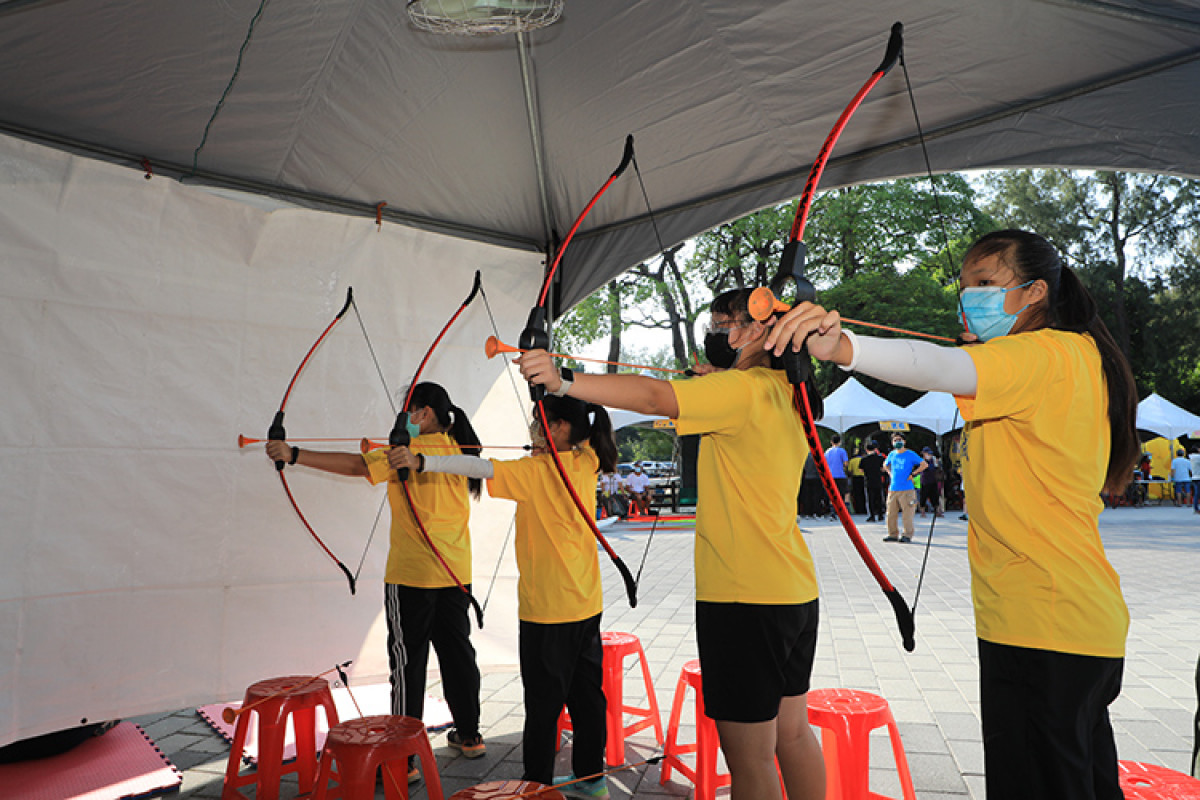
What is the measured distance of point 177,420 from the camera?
9.79 ft

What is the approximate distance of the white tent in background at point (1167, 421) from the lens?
13.7 m

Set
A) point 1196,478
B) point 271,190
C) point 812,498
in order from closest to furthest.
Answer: point 271,190 → point 1196,478 → point 812,498

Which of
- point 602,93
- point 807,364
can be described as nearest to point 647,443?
point 602,93

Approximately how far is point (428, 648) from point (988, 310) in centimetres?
219

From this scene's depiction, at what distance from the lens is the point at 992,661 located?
1.28 meters

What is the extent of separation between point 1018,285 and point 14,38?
268 cm

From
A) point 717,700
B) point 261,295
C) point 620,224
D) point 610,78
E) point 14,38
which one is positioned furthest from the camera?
point 620,224

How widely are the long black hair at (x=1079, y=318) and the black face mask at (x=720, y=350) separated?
0.66 m

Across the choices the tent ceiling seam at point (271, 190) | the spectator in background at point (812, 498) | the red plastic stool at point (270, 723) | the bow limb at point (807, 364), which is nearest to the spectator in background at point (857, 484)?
the spectator in background at point (812, 498)

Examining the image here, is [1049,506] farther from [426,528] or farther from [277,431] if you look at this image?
[277,431]

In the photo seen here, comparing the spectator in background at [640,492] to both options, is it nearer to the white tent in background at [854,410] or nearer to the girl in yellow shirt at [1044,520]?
the white tent in background at [854,410]

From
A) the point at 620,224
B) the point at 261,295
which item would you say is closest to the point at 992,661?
the point at 620,224

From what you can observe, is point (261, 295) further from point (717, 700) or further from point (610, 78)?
point (717, 700)

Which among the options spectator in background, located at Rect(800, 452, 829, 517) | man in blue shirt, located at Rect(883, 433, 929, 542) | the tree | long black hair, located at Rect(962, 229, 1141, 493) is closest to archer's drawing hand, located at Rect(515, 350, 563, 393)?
long black hair, located at Rect(962, 229, 1141, 493)
